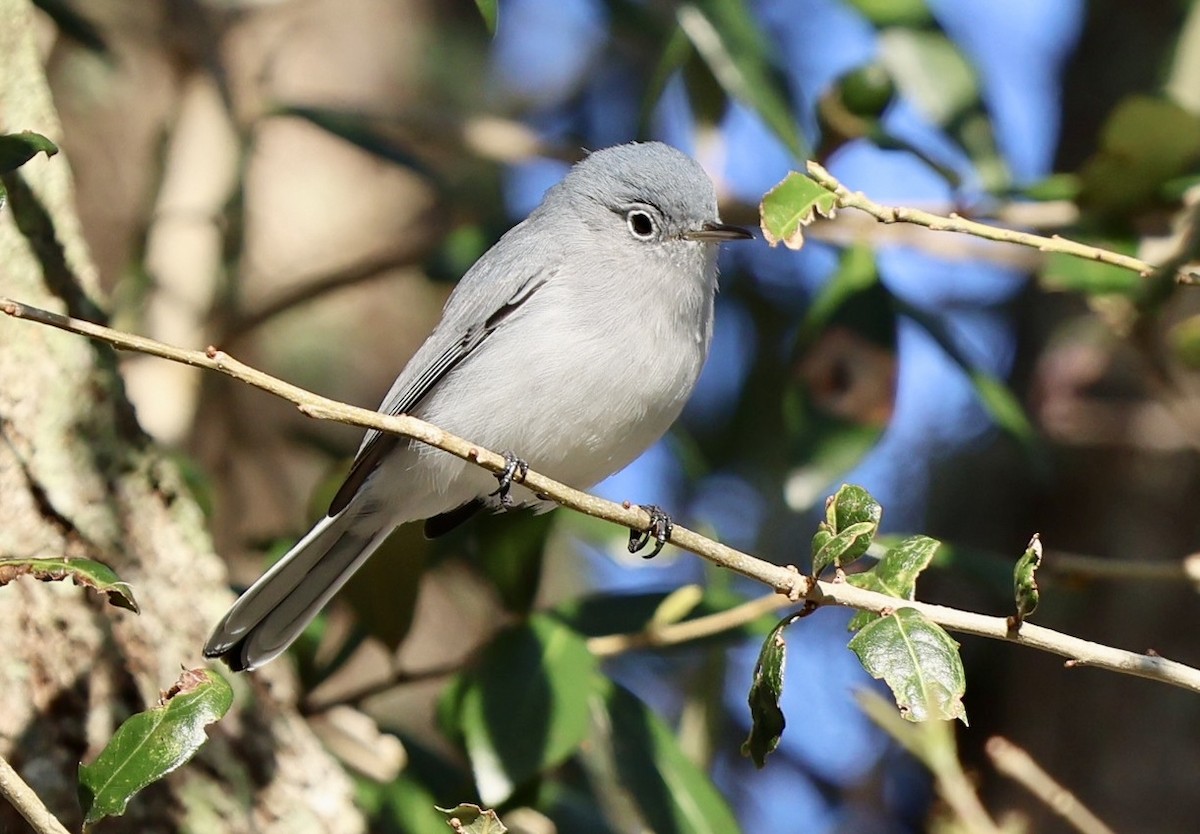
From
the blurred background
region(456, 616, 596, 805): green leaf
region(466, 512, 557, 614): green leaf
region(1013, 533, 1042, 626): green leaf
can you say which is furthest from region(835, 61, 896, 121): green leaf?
region(1013, 533, 1042, 626): green leaf

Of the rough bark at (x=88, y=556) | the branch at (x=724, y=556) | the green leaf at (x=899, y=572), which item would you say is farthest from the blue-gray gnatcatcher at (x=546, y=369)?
the green leaf at (x=899, y=572)

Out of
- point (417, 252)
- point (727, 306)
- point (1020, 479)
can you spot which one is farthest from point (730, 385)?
point (417, 252)

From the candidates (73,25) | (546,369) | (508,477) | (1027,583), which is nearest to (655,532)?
(508,477)

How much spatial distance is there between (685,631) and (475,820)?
0.94 m

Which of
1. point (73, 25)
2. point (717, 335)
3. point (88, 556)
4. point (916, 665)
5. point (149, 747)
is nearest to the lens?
point (916, 665)

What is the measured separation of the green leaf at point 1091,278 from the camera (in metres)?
2.83

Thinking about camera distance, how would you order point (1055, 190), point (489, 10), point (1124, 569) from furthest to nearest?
point (1055, 190), point (1124, 569), point (489, 10)

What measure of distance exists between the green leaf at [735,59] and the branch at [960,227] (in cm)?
84

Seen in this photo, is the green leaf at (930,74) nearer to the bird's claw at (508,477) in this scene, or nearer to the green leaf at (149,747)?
the bird's claw at (508,477)

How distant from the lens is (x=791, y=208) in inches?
75.5

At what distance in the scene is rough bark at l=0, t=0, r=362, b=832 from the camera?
81.8 inches

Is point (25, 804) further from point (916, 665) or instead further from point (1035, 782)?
point (1035, 782)

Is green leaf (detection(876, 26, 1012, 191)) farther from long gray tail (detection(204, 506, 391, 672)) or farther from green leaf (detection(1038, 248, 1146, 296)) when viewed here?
long gray tail (detection(204, 506, 391, 672))

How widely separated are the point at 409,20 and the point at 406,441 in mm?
2574
